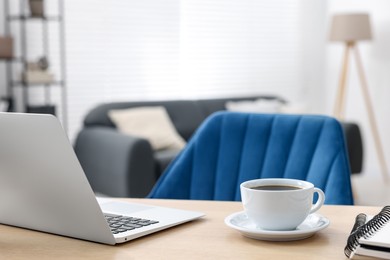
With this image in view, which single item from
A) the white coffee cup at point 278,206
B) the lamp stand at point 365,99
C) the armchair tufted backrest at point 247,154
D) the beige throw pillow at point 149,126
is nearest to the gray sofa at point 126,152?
the beige throw pillow at point 149,126

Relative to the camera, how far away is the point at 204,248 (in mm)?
1002

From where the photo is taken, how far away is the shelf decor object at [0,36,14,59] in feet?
13.5

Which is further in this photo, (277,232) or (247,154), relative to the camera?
(247,154)

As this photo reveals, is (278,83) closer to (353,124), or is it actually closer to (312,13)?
(312,13)

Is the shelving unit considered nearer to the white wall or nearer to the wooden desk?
the white wall

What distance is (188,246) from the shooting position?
1.02 metres

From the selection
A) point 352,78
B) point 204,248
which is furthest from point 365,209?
point 352,78

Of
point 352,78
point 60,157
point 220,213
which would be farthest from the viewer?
point 352,78

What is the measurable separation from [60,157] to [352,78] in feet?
17.7

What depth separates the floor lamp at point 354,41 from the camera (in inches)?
216

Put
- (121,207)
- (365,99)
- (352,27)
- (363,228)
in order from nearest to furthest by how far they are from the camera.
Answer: (363,228)
(121,207)
(352,27)
(365,99)

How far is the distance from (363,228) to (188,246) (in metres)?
0.26

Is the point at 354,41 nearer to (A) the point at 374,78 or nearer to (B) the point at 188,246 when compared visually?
(A) the point at 374,78

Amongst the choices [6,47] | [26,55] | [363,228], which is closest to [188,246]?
[363,228]
